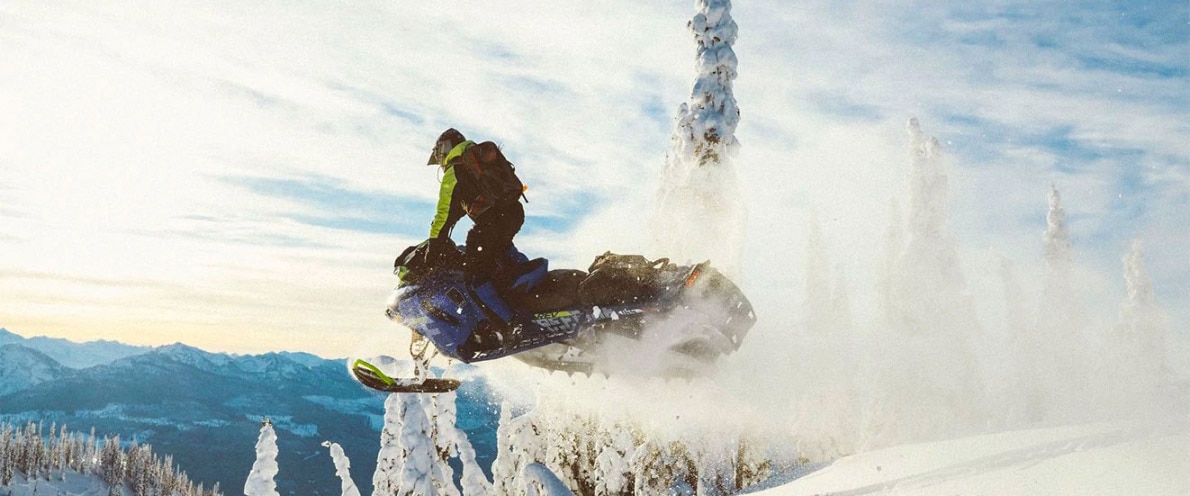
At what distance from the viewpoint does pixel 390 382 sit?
7359 mm

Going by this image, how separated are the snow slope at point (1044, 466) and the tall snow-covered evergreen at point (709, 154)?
9.36 metres

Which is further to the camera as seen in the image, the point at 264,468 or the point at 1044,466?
the point at 264,468

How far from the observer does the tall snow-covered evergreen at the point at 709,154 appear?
1888 centimetres

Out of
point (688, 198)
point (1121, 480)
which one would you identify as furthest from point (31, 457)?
point (1121, 480)

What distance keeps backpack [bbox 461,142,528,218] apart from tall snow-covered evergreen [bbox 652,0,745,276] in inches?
478

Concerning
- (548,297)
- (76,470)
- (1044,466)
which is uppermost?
(548,297)

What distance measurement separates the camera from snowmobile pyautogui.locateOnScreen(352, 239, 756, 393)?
7.22 m

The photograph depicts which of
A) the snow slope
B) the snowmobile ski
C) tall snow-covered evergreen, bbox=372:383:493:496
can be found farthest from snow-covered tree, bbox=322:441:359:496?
the snow slope

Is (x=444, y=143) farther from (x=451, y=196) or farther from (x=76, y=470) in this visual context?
(x=76, y=470)

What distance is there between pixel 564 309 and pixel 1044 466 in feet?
15.7

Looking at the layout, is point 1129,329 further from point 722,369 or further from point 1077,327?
point 722,369

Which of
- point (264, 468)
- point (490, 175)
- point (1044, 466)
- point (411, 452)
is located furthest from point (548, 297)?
point (264, 468)

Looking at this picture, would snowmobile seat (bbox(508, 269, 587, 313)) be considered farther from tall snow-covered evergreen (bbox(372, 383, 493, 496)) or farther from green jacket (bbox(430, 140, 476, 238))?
tall snow-covered evergreen (bbox(372, 383, 493, 496))

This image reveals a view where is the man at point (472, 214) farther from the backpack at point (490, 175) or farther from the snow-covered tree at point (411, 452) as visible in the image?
the snow-covered tree at point (411, 452)
